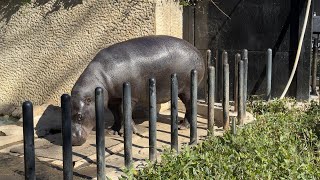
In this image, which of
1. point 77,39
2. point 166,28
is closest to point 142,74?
point 166,28

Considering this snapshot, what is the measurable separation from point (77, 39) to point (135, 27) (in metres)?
1.03

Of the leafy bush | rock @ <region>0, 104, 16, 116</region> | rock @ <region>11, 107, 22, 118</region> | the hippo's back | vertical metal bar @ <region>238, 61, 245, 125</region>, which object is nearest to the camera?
the leafy bush

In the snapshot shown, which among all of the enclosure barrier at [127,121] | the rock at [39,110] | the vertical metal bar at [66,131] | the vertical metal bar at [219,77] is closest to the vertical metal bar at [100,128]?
the enclosure barrier at [127,121]

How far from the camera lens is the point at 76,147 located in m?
4.89

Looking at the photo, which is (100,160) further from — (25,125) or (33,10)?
(33,10)

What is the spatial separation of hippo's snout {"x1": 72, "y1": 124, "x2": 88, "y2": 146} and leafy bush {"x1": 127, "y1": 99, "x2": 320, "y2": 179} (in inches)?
51.6

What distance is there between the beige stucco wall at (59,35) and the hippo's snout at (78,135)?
6.67 ft

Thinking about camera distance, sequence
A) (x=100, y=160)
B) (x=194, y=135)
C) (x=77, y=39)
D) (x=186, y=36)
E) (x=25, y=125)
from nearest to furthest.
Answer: (x=25, y=125)
(x=100, y=160)
(x=194, y=135)
(x=77, y=39)
(x=186, y=36)

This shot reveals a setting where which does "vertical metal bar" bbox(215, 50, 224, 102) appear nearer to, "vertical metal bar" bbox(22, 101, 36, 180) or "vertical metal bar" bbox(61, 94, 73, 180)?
"vertical metal bar" bbox(61, 94, 73, 180)

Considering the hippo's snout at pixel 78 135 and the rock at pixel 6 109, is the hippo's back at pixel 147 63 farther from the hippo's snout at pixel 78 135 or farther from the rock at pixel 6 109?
the rock at pixel 6 109

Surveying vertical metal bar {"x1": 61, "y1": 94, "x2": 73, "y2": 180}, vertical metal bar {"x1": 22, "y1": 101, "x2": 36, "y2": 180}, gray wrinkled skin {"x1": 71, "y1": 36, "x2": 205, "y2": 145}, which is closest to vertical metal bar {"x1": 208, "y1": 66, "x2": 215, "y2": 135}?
gray wrinkled skin {"x1": 71, "y1": 36, "x2": 205, "y2": 145}

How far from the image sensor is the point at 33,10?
7.31 metres

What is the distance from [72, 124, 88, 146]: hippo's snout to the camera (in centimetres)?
487

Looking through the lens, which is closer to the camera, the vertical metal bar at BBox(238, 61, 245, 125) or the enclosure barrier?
the enclosure barrier
